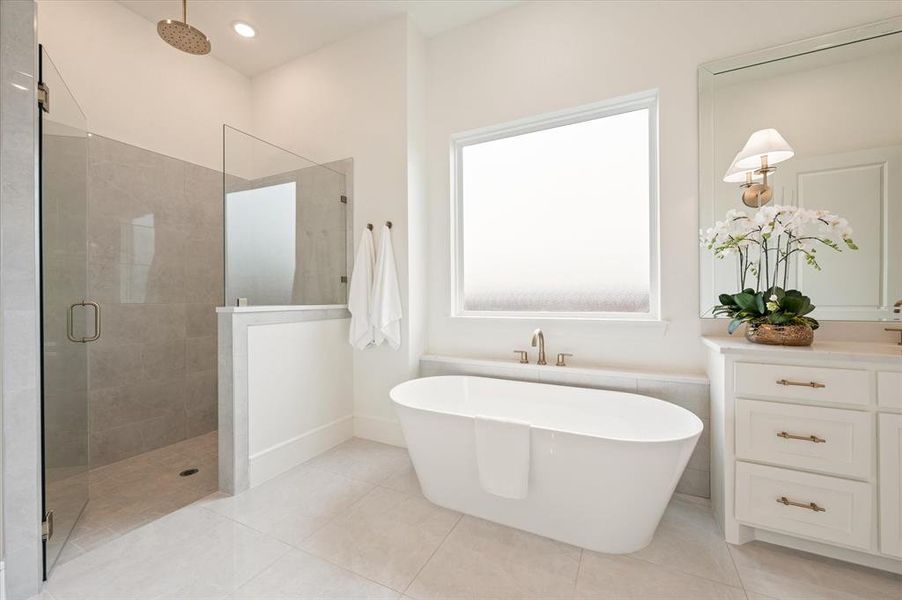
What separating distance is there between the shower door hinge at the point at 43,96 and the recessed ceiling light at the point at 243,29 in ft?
5.72

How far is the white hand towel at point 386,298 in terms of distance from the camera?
8.36 ft

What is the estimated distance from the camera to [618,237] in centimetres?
232

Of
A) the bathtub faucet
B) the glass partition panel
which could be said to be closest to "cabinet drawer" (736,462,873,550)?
the bathtub faucet

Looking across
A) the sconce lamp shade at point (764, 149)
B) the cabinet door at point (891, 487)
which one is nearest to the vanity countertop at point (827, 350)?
the cabinet door at point (891, 487)

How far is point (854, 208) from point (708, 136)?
74 centimetres

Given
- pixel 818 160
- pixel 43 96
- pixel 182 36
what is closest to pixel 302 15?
pixel 182 36

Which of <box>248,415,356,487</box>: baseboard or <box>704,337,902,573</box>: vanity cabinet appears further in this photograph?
<box>248,415,356,487</box>: baseboard

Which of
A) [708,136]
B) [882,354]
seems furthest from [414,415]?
[708,136]

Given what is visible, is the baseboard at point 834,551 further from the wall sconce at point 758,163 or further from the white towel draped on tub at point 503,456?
the wall sconce at point 758,163

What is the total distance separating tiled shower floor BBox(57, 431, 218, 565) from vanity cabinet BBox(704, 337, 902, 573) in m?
2.68

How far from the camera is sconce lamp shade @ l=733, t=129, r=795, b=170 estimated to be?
1.84 m

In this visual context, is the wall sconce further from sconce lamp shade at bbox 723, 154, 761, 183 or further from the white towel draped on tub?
the white towel draped on tub

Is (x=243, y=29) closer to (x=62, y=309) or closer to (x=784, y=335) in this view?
(x=62, y=309)

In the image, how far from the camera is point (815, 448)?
144 centimetres
